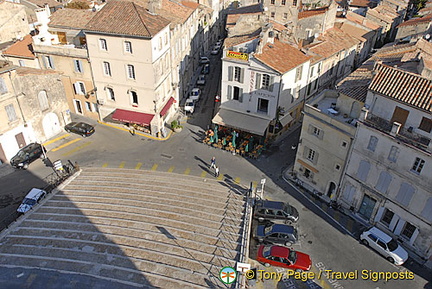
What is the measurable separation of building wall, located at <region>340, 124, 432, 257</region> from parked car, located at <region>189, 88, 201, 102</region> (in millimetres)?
29572

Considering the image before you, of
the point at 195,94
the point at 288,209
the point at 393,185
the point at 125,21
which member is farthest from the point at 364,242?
the point at 125,21

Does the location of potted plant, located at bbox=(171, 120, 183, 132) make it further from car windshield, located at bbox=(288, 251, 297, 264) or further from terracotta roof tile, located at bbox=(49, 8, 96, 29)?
car windshield, located at bbox=(288, 251, 297, 264)

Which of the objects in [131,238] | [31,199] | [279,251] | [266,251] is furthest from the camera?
[31,199]

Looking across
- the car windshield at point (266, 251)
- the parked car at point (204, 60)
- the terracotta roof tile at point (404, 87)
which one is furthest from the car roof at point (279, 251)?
the parked car at point (204, 60)

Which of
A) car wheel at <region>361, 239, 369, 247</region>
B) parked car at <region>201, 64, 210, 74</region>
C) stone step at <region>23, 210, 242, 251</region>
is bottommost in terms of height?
parked car at <region>201, 64, 210, 74</region>

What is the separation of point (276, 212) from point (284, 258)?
5529mm

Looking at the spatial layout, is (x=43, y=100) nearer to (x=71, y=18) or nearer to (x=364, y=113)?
(x=71, y=18)

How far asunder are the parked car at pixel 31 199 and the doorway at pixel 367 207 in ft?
109

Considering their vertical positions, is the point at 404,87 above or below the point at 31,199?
above

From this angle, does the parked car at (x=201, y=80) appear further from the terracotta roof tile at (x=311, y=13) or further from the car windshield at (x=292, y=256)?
the car windshield at (x=292, y=256)

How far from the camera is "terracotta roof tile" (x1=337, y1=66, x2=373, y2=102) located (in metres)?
32.7

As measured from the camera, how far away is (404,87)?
90.3 ft

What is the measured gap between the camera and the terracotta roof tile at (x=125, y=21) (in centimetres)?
4038

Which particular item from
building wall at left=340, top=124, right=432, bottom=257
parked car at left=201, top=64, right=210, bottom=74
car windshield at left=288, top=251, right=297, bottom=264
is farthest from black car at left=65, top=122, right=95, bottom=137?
building wall at left=340, top=124, right=432, bottom=257
